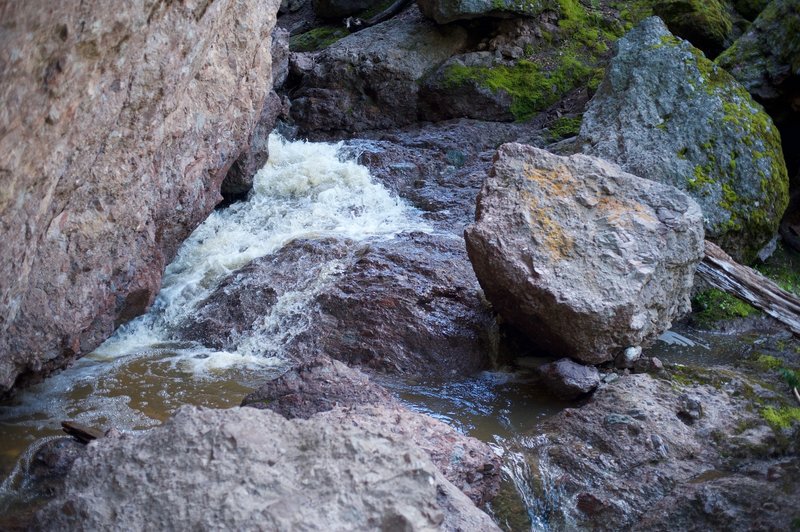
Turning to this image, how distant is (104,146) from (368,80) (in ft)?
23.2

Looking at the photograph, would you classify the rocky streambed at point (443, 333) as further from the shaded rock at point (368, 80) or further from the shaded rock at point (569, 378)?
the shaded rock at point (368, 80)

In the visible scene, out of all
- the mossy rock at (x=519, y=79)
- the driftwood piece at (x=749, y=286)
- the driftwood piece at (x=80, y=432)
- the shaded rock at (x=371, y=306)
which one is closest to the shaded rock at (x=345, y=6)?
the mossy rock at (x=519, y=79)

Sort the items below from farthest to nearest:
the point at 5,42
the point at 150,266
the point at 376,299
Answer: the point at 376,299 < the point at 150,266 < the point at 5,42

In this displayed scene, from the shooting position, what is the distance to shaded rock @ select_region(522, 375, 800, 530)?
397 cm

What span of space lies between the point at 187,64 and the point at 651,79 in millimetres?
5215

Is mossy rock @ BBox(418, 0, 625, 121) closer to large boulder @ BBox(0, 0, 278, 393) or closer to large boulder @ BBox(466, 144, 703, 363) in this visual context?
large boulder @ BBox(0, 0, 278, 393)

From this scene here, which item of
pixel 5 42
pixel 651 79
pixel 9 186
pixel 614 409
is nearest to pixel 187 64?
pixel 9 186

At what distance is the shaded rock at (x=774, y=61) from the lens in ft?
28.4

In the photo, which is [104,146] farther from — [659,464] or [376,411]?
[659,464]

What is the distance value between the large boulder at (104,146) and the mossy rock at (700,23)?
6335 millimetres

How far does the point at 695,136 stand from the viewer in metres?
7.89

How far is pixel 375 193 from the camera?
912cm

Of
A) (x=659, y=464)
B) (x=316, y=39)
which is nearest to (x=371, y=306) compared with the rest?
(x=659, y=464)

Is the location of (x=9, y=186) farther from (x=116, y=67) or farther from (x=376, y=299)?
(x=376, y=299)
